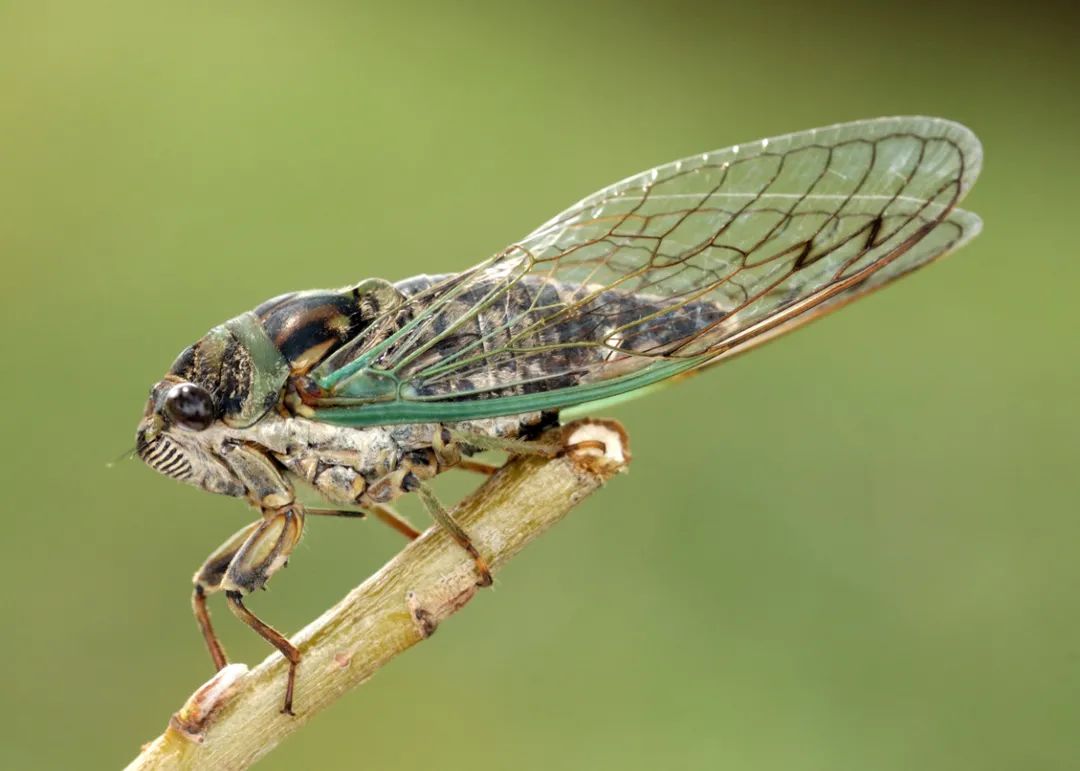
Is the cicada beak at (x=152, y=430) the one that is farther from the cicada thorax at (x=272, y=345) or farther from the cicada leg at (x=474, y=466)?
the cicada leg at (x=474, y=466)

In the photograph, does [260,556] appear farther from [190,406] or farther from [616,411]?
[616,411]

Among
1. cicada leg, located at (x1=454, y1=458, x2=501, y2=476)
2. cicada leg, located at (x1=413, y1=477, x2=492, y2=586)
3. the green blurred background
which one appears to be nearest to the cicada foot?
cicada leg, located at (x1=413, y1=477, x2=492, y2=586)

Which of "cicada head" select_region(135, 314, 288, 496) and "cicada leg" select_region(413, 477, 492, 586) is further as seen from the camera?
"cicada head" select_region(135, 314, 288, 496)

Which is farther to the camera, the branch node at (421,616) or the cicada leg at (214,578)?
the cicada leg at (214,578)

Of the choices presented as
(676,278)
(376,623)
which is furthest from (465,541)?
(676,278)

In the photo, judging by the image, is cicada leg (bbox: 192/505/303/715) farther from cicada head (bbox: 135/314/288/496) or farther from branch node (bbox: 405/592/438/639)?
branch node (bbox: 405/592/438/639)

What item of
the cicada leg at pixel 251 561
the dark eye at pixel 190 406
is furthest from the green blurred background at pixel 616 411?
the dark eye at pixel 190 406

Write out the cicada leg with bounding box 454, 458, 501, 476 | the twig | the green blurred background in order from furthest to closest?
the green blurred background, the cicada leg with bounding box 454, 458, 501, 476, the twig
